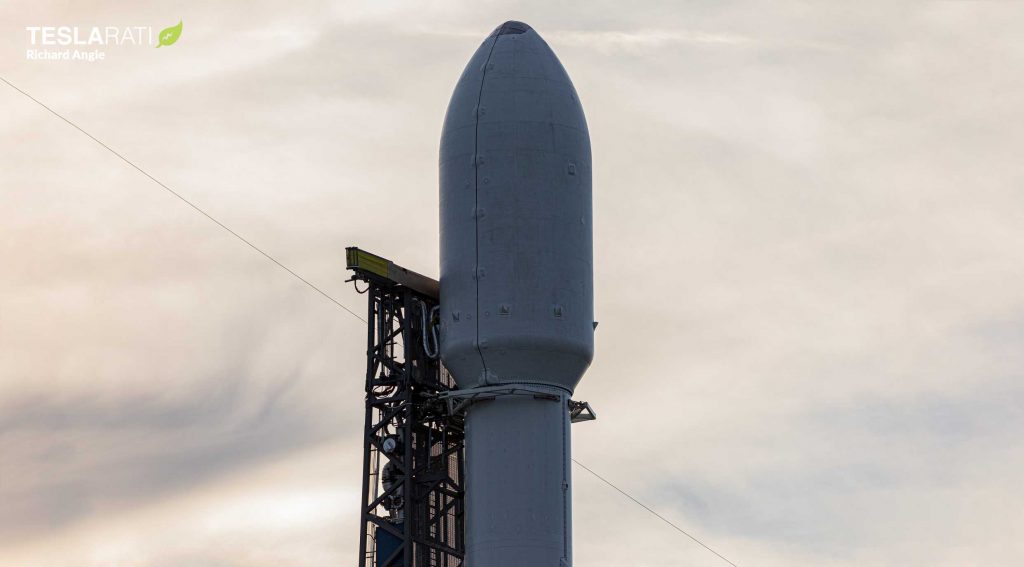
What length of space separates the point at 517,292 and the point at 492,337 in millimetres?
1846

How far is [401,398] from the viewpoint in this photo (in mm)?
84750

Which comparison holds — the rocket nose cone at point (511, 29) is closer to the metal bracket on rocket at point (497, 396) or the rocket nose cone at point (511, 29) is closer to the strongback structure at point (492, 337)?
the strongback structure at point (492, 337)

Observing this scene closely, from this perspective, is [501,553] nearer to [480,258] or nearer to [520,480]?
[520,480]

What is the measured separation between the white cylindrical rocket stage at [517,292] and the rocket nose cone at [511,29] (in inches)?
66.5

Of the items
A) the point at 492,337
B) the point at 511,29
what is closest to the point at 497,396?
the point at 492,337

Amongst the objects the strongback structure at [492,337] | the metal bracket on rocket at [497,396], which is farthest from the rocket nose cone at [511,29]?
the metal bracket on rocket at [497,396]

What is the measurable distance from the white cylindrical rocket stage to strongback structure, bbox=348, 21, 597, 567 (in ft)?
0.17

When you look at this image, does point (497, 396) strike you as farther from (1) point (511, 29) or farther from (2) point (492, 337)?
(1) point (511, 29)

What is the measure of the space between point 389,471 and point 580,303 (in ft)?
32.7

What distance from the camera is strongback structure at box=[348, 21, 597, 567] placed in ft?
263

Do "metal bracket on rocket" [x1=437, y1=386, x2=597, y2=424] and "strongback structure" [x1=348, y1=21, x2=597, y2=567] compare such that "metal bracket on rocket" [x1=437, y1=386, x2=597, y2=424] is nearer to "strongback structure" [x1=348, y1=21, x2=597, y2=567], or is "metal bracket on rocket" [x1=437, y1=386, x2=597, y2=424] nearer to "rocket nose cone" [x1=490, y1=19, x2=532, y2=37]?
"strongback structure" [x1=348, y1=21, x2=597, y2=567]

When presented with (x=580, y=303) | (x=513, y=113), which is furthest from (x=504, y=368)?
(x=513, y=113)

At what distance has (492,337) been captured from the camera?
3172 inches

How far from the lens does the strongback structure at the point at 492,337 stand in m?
80.1
